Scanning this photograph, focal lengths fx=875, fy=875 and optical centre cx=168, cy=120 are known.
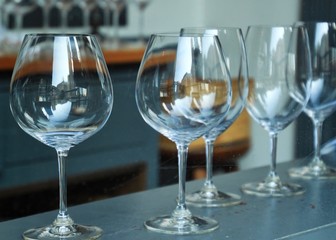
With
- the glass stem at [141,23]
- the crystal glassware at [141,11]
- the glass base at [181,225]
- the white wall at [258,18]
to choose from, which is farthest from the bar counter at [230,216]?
the glass stem at [141,23]

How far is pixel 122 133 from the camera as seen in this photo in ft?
5.29

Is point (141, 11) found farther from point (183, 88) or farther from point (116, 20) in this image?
point (183, 88)

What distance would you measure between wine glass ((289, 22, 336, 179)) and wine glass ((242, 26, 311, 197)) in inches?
1.4

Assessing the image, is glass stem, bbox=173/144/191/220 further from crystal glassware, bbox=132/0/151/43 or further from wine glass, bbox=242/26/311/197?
crystal glassware, bbox=132/0/151/43

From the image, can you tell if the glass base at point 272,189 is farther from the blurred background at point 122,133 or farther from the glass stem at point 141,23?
the glass stem at point 141,23

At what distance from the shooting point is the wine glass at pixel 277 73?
2.16ft

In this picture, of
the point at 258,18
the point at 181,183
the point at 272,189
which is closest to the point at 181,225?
the point at 181,183

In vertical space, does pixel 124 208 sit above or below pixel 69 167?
above

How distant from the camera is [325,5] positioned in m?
0.73

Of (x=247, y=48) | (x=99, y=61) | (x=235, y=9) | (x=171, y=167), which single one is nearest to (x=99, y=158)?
(x=235, y=9)

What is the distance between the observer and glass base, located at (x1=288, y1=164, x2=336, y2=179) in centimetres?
72

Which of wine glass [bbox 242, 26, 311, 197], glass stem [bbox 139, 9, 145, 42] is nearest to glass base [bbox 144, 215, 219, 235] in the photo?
wine glass [bbox 242, 26, 311, 197]

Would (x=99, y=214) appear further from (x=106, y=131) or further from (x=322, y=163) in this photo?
(x=106, y=131)

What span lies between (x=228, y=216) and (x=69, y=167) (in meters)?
0.92
